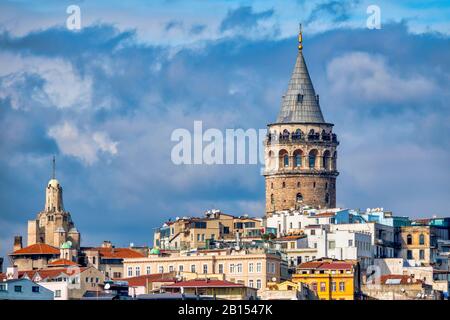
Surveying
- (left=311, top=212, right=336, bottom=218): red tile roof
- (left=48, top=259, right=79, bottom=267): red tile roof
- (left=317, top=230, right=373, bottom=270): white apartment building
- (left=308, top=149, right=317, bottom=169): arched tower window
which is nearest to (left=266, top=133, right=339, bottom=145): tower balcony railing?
(left=308, top=149, right=317, bottom=169): arched tower window

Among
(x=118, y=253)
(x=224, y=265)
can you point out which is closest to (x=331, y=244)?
(x=224, y=265)

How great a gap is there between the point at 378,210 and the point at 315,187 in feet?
18.5

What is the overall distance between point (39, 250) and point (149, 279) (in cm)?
2485

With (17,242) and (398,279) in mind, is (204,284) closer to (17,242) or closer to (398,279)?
(398,279)

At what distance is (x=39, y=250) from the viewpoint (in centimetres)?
17762

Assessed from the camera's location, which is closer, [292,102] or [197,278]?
[197,278]

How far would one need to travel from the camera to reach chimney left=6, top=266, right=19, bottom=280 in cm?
15669

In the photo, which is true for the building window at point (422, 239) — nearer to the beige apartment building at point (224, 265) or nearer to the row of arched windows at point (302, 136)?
the row of arched windows at point (302, 136)

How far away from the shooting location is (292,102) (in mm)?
183500

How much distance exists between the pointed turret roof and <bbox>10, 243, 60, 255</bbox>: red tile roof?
21.8 meters
